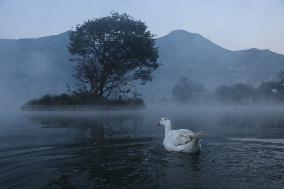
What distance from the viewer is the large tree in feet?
160

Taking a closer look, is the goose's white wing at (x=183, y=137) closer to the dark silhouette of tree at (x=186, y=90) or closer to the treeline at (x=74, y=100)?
the treeline at (x=74, y=100)

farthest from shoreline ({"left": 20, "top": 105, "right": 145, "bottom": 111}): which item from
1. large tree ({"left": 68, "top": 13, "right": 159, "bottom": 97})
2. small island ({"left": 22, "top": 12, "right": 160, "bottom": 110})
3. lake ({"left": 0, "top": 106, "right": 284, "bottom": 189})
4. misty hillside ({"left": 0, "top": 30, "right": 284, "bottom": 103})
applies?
lake ({"left": 0, "top": 106, "right": 284, "bottom": 189})

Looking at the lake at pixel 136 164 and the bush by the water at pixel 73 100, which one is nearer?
the lake at pixel 136 164

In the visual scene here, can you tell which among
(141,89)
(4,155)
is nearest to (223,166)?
(4,155)

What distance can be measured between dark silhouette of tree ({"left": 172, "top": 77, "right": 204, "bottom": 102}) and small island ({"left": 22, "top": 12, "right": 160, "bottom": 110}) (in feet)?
92.4

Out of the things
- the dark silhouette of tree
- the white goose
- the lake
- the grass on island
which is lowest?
the lake

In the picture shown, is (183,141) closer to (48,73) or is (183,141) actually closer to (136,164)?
(136,164)

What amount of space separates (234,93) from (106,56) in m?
38.7

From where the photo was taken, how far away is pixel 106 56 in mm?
49406

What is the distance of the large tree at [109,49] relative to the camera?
160ft

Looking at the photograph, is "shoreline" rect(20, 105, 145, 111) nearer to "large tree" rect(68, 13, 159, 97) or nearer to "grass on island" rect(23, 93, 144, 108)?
"grass on island" rect(23, 93, 144, 108)

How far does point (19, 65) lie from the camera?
444 feet

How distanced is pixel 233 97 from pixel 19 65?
261 feet

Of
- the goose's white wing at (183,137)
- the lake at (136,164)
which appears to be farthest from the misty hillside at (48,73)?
the goose's white wing at (183,137)
